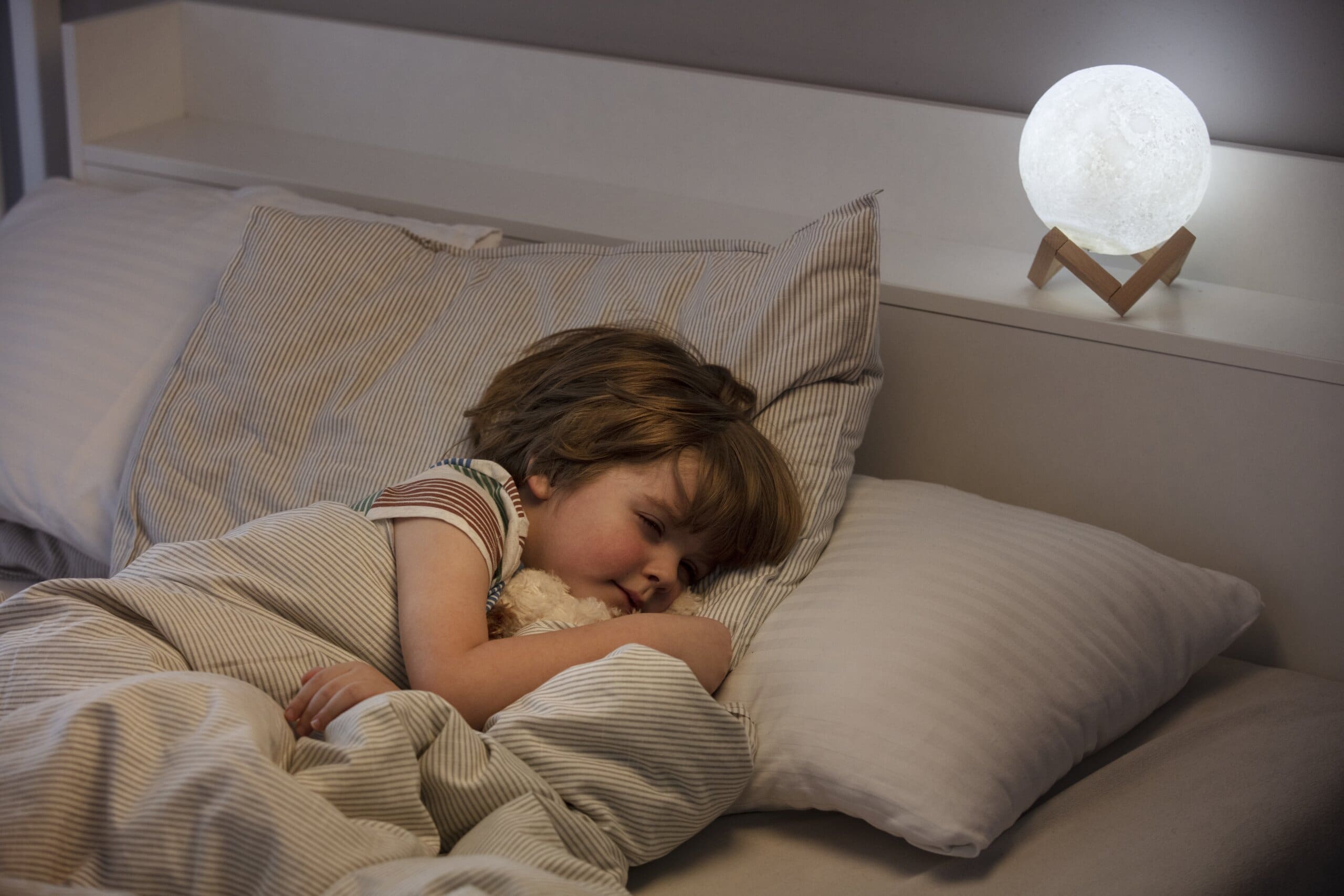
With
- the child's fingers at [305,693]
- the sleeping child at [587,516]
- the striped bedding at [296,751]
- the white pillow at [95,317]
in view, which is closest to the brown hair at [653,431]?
the sleeping child at [587,516]

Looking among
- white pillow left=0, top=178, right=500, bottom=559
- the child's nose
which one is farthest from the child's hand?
white pillow left=0, top=178, right=500, bottom=559

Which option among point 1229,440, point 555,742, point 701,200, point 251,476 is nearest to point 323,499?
point 251,476

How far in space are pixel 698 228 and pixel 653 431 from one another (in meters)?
0.58

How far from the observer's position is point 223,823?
2.24ft

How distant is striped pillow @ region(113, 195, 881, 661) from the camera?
3.72 feet

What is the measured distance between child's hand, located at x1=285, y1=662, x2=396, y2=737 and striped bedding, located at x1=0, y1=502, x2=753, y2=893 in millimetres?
24

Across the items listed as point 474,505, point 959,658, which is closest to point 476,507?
point 474,505

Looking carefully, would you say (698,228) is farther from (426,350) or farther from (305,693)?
(305,693)

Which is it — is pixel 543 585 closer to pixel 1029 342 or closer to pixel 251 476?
pixel 251 476

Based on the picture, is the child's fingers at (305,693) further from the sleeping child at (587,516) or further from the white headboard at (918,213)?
the white headboard at (918,213)

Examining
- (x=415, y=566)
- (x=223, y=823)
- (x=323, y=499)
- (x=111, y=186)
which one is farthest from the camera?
(x=111, y=186)

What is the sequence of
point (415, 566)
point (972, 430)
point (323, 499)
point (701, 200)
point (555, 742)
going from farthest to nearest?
point (701, 200) < point (972, 430) < point (323, 499) < point (415, 566) < point (555, 742)

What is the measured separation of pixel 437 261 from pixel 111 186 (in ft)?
2.45

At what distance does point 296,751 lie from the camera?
791 mm
